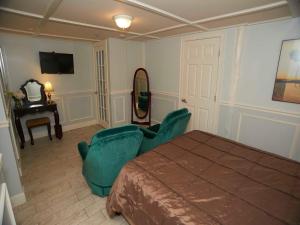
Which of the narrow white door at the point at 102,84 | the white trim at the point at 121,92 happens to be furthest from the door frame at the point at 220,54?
the narrow white door at the point at 102,84

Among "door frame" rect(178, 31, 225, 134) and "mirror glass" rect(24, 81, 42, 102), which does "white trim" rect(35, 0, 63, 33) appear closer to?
"mirror glass" rect(24, 81, 42, 102)

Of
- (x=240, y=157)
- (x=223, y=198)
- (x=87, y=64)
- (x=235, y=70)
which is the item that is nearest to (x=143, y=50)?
(x=87, y=64)

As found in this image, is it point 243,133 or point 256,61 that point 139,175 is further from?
point 256,61

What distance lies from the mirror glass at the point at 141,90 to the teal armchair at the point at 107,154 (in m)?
2.32

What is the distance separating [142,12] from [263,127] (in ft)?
7.75

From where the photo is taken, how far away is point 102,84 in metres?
4.22

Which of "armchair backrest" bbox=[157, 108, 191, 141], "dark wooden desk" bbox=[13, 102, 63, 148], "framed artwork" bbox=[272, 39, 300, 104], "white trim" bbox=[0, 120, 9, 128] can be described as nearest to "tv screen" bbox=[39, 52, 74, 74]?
"dark wooden desk" bbox=[13, 102, 63, 148]

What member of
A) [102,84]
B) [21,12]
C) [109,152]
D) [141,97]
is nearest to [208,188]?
[109,152]

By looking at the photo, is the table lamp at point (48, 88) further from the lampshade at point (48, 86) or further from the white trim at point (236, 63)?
the white trim at point (236, 63)

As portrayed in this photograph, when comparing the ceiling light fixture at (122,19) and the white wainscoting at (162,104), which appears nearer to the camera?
the ceiling light fixture at (122,19)

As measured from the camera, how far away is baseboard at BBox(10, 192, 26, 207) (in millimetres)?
1904

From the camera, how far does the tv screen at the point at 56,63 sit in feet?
11.7

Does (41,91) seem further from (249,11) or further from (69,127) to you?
(249,11)

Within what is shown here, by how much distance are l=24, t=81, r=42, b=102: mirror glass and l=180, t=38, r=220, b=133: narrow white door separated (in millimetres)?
3139
